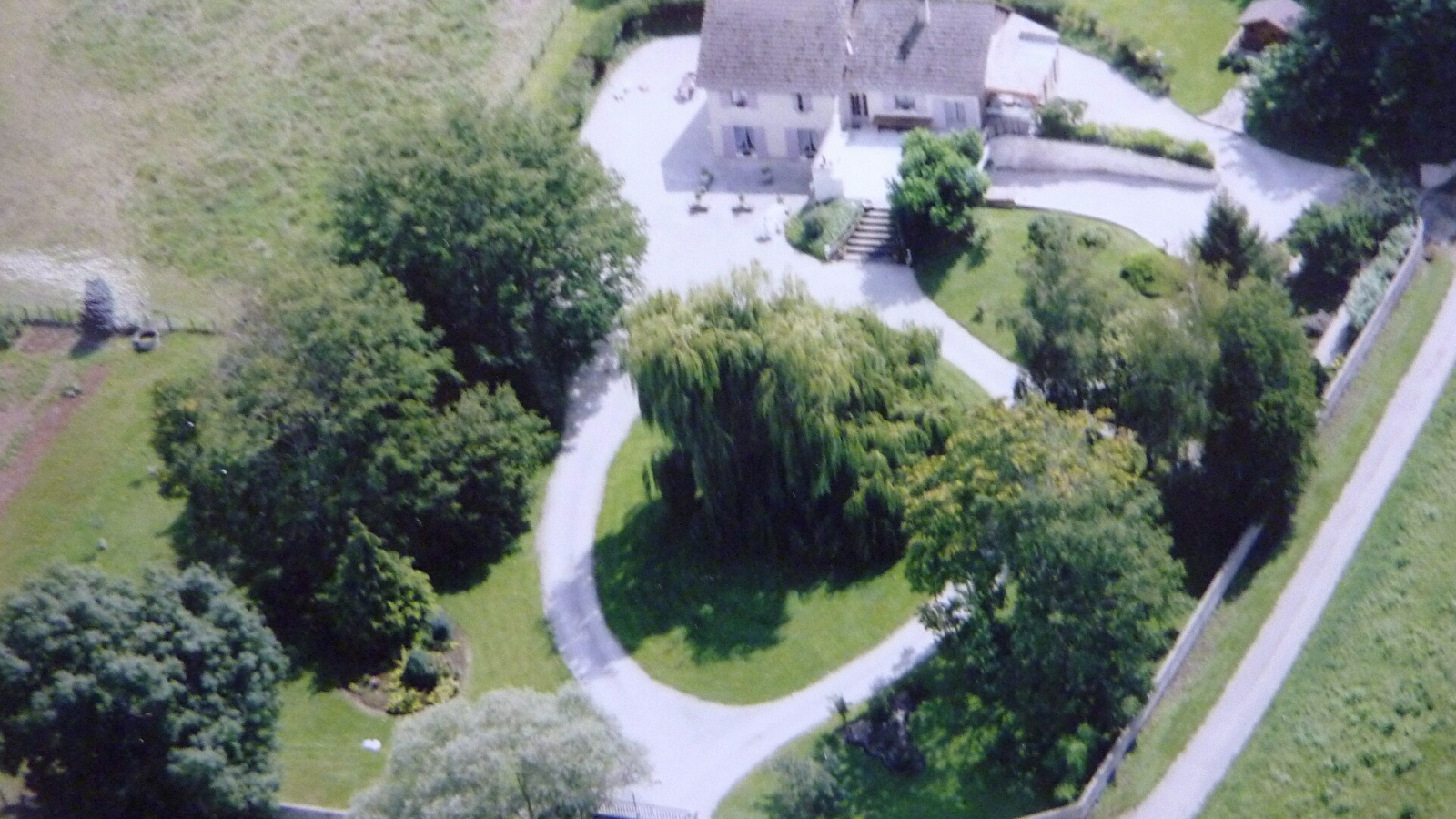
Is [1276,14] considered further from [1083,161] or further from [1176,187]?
[1083,161]

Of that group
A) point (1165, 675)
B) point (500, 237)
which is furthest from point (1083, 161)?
point (1165, 675)

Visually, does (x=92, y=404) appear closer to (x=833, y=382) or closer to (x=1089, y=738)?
(x=833, y=382)

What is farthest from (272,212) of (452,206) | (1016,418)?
(1016,418)

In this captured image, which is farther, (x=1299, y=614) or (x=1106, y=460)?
(x=1299, y=614)

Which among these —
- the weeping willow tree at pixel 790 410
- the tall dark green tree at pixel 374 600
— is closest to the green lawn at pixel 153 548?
the tall dark green tree at pixel 374 600

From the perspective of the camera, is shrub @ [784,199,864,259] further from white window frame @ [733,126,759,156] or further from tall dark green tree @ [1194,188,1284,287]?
tall dark green tree @ [1194,188,1284,287]

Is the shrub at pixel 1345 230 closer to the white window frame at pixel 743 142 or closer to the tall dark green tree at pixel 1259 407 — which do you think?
the tall dark green tree at pixel 1259 407

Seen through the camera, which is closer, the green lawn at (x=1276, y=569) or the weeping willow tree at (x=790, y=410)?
the green lawn at (x=1276, y=569)
